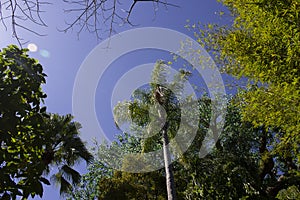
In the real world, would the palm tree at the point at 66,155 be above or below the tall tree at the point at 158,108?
below

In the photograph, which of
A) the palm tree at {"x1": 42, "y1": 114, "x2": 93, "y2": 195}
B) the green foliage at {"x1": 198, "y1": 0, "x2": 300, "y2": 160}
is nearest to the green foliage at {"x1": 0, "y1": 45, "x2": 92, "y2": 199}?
the green foliage at {"x1": 198, "y1": 0, "x2": 300, "y2": 160}

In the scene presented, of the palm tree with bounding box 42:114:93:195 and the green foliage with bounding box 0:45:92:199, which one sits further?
the palm tree with bounding box 42:114:93:195

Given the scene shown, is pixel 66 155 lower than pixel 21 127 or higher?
higher

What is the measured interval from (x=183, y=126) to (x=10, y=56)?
39.2 feet

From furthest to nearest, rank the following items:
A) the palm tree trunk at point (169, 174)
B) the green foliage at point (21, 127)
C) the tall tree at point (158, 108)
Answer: the tall tree at point (158, 108) < the palm tree trunk at point (169, 174) < the green foliage at point (21, 127)

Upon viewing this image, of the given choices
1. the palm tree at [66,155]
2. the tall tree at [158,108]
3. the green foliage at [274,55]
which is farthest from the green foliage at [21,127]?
the tall tree at [158,108]

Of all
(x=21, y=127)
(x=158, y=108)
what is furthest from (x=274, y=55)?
(x=158, y=108)

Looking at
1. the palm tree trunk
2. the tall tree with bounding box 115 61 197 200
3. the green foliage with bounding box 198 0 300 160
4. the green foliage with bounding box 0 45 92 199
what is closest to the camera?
the green foliage with bounding box 0 45 92 199

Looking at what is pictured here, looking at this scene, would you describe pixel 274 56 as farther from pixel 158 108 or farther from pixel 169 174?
pixel 158 108

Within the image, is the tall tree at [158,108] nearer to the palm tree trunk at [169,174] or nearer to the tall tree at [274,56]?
the palm tree trunk at [169,174]

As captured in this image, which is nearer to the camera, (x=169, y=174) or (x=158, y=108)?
(x=169, y=174)

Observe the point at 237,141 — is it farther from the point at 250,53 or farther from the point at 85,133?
the point at 250,53

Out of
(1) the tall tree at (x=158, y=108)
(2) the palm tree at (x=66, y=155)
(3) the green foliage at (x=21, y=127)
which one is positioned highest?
(1) the tall tree at (x=158, y=108)

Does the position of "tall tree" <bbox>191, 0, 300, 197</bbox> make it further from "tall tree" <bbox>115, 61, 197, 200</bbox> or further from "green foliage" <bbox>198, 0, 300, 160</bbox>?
"tall tree" <bbox>115, 61, 197, 200</bbox>
